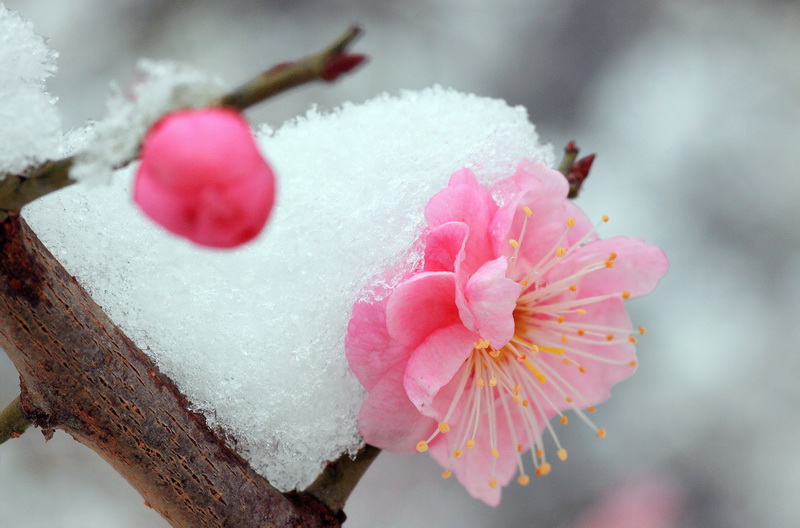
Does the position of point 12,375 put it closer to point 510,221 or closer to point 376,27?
point 376,27

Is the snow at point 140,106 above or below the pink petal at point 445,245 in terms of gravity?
above

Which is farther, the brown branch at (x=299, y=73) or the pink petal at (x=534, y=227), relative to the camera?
the pink petal at (x=534, y=227)

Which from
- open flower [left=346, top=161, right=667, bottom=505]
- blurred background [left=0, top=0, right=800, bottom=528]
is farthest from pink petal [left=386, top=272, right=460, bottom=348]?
blurred background [left=0, top=0, right=800, bottom=528]

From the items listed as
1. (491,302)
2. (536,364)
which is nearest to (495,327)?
(491,302)

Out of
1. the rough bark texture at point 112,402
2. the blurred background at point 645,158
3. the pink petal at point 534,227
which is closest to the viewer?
the rough bark texture at point 112,402

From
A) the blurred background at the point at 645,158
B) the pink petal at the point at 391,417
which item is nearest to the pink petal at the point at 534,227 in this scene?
the pink petal at the point at 391,417

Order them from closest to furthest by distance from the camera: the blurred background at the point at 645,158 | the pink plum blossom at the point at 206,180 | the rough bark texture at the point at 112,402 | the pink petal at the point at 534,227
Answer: the pink plum blossom at the point at 206,180, the rough bark texture at the point at 112,402, the pink petal at the point at 534,227, the blurred background at the point at 645,158

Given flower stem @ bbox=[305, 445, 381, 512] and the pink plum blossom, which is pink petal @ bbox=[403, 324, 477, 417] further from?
the pink plum blossom

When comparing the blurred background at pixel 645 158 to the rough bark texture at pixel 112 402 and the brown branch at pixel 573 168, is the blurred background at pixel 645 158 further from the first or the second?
the rough bark texture at pixel 112 402
